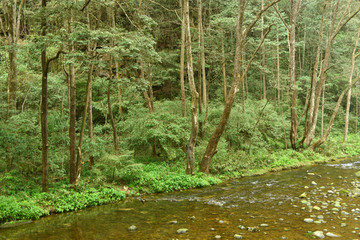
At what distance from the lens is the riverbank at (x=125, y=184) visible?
303 inches

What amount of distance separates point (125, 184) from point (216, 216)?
4.53m

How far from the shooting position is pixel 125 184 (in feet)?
34.7

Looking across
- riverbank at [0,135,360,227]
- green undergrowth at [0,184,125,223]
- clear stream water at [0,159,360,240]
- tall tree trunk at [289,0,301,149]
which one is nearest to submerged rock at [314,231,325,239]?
clear stream water at [0,159,360,240]

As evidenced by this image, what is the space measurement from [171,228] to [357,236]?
4107mm

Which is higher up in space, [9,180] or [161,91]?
[161,91]

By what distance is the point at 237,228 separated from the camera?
6406 mm

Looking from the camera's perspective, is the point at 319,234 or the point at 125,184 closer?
the point at 319,234

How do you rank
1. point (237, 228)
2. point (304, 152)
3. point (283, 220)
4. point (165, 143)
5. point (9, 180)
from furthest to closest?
point (304, 152)
point (165, 143)
point (9, 180)
point (283, 220)
point (237, 228)

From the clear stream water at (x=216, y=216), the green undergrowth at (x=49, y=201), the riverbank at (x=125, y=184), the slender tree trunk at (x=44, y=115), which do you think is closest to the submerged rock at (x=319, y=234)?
the clear stream water at (x=216, y=216)

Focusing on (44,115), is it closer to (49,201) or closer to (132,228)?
(49,201)

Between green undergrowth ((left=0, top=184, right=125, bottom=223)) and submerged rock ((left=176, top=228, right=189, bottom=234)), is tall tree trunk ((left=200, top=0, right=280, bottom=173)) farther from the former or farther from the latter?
submerged rock ((left=176, top=228, right=189, bottom=234))

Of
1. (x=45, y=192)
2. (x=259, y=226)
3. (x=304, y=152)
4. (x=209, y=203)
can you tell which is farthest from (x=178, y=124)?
(x=304, y=152)

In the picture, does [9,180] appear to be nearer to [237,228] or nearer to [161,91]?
[237,228]

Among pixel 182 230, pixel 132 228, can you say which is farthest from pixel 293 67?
pixel 132 228
